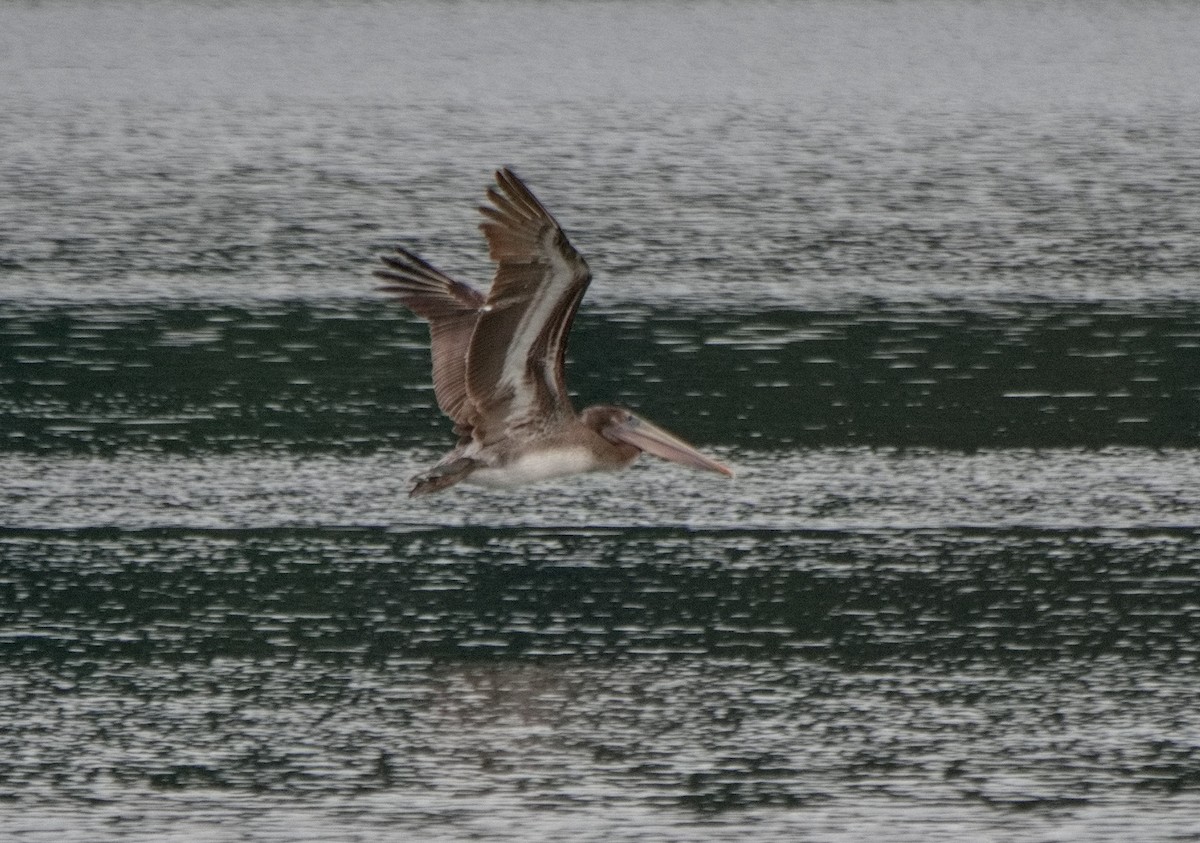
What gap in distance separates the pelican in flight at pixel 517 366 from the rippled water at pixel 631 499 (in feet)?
0.85

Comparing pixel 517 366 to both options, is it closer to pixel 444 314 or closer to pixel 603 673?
pixel 444 314

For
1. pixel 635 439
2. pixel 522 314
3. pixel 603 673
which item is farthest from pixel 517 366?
pixel 603 673

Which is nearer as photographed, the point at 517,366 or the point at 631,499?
the point at 517,366

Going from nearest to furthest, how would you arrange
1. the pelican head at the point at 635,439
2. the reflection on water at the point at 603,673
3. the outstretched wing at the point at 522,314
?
1. the reflection on water at the point at 603,673
2. the outstretched wing at the point at 522,314
3. the pelican head at the point at 635,439

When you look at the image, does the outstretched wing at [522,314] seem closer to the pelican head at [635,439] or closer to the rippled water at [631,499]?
the pelican head at [635,439]

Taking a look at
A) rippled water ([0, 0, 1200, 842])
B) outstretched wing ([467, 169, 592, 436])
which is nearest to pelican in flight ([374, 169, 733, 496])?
outstretched wing ([467, 169, 592, 436])

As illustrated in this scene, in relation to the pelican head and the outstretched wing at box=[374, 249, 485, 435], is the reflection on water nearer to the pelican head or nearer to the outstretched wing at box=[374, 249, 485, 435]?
the pelican head

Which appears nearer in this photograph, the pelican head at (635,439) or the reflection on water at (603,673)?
the reflection on water at (603,673)

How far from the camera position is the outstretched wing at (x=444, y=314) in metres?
6.76

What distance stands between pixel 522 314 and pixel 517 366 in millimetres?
284

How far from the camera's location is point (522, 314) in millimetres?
6051

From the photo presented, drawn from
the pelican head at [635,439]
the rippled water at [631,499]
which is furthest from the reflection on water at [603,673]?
the pelican head at [635,439]

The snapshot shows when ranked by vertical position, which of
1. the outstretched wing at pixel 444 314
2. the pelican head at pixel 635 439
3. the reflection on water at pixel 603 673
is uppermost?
the outstretched wing at pixel 444 314

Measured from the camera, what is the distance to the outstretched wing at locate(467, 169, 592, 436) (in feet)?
19.0
